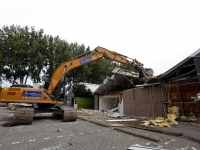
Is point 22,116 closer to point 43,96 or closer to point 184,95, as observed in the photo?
point 43,96

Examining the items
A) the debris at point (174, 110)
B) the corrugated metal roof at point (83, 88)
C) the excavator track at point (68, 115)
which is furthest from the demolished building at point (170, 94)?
the corrugated metal roof at point (83, 88)

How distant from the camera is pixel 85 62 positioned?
1129 centimetres

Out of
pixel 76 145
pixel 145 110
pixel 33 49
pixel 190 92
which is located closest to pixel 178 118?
pixel 190 92

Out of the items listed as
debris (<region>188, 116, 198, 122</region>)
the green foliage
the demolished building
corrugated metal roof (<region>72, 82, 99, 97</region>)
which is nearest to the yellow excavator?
the demolished building

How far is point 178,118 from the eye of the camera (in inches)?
361

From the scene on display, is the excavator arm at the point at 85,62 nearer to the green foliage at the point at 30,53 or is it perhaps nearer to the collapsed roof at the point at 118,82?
the collapsed roof at the point at 118,82

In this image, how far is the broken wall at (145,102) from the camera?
34.6 ft

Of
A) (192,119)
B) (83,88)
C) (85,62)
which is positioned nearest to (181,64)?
(192,119)

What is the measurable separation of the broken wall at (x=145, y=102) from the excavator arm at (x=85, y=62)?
172 centimetres

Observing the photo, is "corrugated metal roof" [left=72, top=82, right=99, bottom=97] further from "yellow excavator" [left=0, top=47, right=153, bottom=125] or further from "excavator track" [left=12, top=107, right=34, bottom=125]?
"excavator track" [left=12, top=107, right=34, bottom=125]

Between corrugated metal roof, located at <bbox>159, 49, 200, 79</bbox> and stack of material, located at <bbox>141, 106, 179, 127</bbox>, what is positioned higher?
corrugated metal roof, located at <bbox>159, 49, 200, 79</bbox>

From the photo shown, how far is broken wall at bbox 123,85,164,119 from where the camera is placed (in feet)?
34.6

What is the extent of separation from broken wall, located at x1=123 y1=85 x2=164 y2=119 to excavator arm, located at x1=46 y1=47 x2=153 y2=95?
Answer: 172 cm

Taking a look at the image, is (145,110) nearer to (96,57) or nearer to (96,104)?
(96,57)
